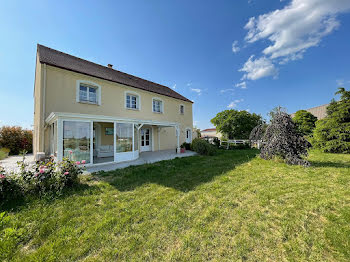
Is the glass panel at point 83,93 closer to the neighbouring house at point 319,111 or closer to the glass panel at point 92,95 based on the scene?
the glass panel at point 92,95

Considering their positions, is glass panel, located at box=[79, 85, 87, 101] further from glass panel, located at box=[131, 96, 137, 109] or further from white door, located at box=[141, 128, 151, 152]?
white door, located at box=[141, 128, 151, 152]

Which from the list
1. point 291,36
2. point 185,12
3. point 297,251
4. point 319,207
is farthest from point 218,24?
point 297,251

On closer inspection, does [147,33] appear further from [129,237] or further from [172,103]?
[129,237]

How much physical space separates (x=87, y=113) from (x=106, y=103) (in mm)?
1355

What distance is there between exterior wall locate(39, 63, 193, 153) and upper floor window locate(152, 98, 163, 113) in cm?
32

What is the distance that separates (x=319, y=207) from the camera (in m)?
2.58

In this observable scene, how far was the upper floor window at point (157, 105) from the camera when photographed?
12.0m

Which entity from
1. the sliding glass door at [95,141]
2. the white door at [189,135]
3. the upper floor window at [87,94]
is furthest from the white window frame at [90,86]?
the white door at [189,135]

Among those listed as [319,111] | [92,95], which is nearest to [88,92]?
[92,95]

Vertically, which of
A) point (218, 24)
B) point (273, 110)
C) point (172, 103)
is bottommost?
point (273, 110)

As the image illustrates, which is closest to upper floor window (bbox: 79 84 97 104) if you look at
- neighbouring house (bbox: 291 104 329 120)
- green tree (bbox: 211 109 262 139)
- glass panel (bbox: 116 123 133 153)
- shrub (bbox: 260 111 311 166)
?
glass panel (bbox: 116 123 133 153)

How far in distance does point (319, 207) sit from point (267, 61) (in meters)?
11.6

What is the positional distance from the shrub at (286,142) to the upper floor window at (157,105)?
885 centimetres

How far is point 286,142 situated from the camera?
5797mm
